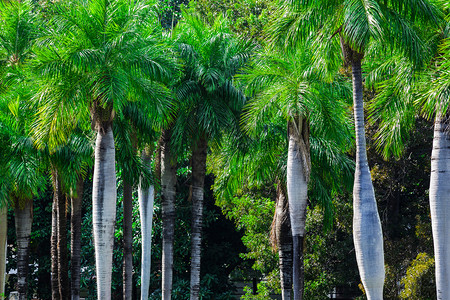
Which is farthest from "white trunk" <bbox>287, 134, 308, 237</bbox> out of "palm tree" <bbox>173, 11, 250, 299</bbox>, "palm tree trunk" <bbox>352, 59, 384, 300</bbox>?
"palm tree trunk" <bbox>352, 59, 384, 300</bbox>

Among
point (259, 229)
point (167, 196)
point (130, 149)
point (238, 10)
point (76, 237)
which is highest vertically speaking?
point (238, 10)

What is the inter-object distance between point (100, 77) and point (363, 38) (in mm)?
5931

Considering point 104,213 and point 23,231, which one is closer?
point 104,213

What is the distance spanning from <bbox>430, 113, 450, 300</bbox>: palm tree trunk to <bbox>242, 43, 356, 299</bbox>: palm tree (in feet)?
9.54

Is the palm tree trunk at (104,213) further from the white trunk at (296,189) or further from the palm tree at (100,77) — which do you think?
the white trunk at (296,189)

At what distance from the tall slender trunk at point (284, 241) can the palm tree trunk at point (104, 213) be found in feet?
14.5

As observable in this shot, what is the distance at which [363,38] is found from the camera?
12.0m

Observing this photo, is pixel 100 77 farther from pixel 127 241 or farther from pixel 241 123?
pixel 127 241

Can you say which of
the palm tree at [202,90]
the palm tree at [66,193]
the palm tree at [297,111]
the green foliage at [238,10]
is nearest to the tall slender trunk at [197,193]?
the palm tree at [202,90]

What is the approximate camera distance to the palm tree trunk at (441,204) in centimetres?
1355

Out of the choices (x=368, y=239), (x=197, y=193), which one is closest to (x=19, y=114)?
(x=197, y=193)

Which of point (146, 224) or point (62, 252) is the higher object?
point (146, 224)

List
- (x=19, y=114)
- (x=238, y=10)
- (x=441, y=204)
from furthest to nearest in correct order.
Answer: (x=238, y=10)
(x=19, y=114)
(x=441, y=204)

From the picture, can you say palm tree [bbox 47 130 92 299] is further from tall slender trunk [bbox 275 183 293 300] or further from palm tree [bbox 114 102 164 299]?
tall slender trunk [bbox 275 183 293 300]
